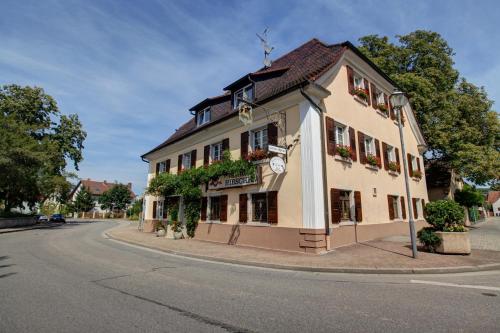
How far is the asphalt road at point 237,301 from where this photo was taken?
3.78 meters

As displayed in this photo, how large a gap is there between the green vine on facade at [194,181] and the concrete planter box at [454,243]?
7322 mm

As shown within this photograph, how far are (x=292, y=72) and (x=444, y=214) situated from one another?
8989 millimetres

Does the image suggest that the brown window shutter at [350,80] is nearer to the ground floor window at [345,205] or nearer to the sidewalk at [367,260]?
the ground floor window at [345,205]

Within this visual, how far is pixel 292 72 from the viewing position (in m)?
14.1

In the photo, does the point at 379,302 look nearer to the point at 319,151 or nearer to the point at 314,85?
the point at 319,151

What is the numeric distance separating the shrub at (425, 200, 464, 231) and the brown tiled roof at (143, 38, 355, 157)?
6.43 meters

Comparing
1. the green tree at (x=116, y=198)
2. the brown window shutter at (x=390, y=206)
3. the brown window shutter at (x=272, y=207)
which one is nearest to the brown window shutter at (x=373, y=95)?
the brown window shutter at (x=390, y=206)

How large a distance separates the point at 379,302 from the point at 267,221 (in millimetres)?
7537

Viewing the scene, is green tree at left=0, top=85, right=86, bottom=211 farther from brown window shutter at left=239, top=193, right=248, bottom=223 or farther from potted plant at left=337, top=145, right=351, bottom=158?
potted plant at left=337, top=145, right=351, bottom=158

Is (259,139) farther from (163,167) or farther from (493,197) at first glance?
(493,197)

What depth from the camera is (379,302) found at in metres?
4.79

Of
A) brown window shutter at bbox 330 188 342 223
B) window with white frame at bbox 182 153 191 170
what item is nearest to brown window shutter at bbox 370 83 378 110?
brown window shutter at bbox 330 188 342 223

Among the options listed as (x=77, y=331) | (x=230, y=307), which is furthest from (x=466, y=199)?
(x=77, y=331)

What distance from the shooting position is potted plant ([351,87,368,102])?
46.9ft
